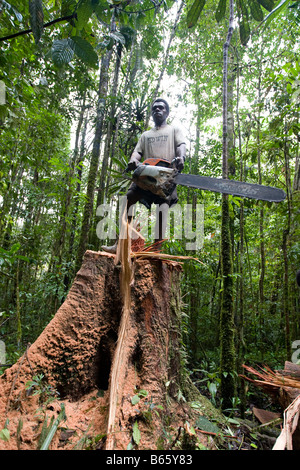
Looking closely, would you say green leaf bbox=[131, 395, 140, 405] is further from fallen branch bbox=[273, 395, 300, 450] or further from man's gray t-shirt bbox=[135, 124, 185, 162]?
man's gray t-shirt bbox=[135, 124, 185, 162]

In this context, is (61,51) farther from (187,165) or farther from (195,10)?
(187,165)

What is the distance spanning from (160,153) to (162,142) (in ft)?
0.51

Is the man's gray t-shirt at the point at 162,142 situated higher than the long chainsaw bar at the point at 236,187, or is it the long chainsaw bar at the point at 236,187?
the man's gray t-shirt at the point at 162,142

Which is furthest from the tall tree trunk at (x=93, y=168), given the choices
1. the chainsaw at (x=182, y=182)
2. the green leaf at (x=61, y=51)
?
the green leaf at (x=61, y=51)

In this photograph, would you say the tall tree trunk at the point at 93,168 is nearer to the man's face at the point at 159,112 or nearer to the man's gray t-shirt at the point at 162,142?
the man's gray t-shirt at the point at 162,142

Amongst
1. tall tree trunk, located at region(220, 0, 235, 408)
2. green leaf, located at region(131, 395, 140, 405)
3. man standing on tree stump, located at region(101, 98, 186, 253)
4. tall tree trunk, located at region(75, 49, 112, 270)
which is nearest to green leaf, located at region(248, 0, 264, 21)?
tall tree trunk, located at region(220, 0, 235, 408)

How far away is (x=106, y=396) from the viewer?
6.42ft

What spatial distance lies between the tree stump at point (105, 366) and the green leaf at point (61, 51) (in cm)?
162

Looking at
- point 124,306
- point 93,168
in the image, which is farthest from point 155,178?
point 93,168

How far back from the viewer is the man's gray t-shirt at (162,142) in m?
3.43

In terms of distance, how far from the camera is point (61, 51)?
5.41 ft

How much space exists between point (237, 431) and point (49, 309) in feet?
14.8

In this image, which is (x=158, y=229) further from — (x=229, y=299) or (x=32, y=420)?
(x=32, y=420)
